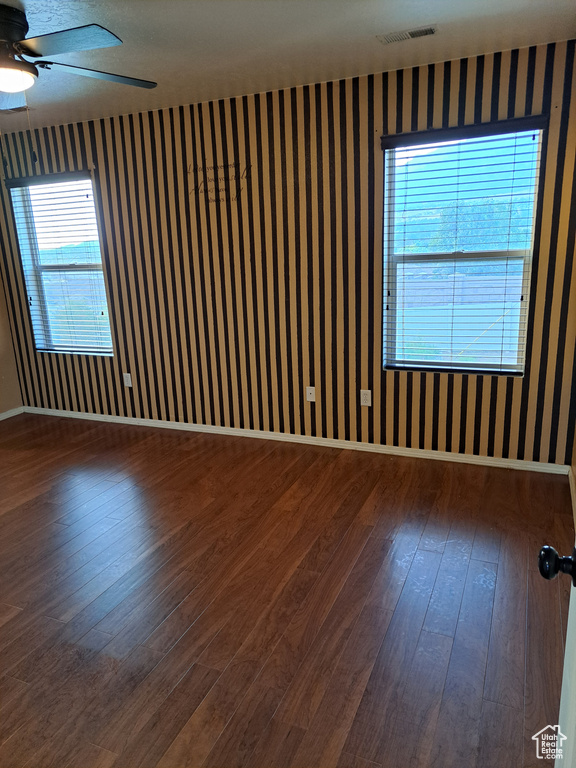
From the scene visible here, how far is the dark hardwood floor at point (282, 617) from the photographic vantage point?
1.59 meters

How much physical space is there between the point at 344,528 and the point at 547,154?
2.49m

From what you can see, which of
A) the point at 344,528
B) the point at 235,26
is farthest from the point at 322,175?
the point at 344,528

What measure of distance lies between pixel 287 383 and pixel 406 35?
2361 mm

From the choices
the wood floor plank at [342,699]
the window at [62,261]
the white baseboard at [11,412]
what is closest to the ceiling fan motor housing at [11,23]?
the window at [62,261]

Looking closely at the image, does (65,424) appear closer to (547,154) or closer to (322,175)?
(322,175)

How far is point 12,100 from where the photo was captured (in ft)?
11.7

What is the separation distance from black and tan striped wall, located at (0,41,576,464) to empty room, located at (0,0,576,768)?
20 mm

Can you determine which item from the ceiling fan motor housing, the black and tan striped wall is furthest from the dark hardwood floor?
the ceiling fan motor housing

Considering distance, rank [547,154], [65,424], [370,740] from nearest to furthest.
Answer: [370,740] < [547,154] < [65,424]

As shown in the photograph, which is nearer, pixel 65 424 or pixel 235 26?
pixel 235 26

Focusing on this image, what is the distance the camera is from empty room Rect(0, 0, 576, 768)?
1746 millimetres

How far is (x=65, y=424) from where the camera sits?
485 cm

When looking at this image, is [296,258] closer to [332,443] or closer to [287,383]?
[287,383]

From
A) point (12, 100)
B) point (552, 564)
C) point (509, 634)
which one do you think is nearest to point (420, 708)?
point (509, 634)
